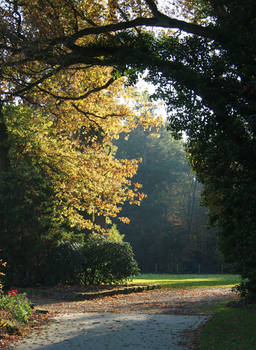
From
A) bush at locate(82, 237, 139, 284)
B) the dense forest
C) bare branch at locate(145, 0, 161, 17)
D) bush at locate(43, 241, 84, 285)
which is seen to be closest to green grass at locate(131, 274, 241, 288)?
bush at locate(82, 237, 139, 284)

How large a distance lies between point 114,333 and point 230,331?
83.2 inches

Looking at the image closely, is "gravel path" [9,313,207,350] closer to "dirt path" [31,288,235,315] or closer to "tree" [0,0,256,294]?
"dirt path" [31,288,235,315]

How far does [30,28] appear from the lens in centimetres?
1253

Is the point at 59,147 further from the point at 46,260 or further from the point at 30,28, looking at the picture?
the point at 30,28

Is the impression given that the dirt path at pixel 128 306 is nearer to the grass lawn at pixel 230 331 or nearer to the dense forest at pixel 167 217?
the grass lawn at pixel 230 331

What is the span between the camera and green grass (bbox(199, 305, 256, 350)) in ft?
22.5

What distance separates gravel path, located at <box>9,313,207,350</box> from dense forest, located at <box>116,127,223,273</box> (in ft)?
115

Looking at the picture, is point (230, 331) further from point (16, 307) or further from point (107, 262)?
point (107, 262)

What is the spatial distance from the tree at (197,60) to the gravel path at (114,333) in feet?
8.14

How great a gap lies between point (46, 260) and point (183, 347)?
11722 millimetres

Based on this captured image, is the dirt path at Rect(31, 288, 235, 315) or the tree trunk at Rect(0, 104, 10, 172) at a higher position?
the tree trunk at Rect(0, 104, 10, 172)

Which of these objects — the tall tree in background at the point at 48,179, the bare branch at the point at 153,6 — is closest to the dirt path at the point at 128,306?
the tall tree in background at the point at 48,179

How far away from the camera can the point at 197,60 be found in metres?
11.6

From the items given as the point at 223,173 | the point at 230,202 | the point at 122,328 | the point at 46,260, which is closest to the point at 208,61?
the point at 223,173
